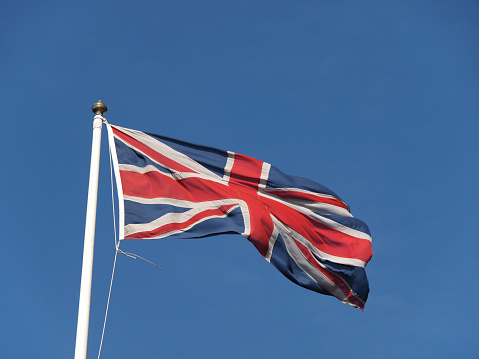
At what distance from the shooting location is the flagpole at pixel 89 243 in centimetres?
1131

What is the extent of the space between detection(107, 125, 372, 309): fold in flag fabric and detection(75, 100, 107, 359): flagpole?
0.75 meters

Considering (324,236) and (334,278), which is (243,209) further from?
(334,278)

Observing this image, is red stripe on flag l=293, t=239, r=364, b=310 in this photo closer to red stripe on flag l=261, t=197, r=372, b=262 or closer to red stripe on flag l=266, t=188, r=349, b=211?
red stripe on flag l=261, t=197, r=372, b=262

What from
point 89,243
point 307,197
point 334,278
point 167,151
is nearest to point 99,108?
point 167,151

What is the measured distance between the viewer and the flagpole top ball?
14055 mm

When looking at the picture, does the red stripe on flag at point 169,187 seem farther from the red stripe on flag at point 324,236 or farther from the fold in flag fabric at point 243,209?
the red stripe on flag at point 324,236

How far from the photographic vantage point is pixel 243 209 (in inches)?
616

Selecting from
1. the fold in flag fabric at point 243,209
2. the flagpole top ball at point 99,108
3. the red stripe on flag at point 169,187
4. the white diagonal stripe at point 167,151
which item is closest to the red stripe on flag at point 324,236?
the fold in flag fabric at point 243,209

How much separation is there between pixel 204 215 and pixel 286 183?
10.2 ft

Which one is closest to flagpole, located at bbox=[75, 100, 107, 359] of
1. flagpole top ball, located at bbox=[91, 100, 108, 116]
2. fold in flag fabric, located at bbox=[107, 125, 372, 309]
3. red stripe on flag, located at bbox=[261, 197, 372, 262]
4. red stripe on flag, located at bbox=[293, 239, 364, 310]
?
flagpole top ball, located at bbox=[91, 100, 108, 116]

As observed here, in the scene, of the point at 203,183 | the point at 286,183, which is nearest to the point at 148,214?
the point at 203,183

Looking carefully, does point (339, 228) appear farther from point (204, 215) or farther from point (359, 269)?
point (204, 215)

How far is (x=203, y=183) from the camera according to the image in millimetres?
15602

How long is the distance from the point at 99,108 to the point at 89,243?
2945mm
